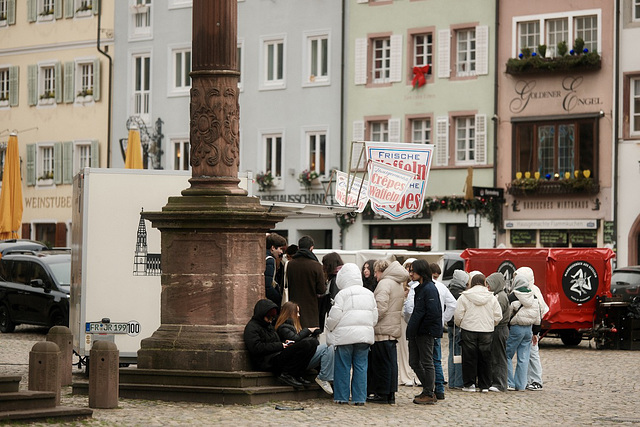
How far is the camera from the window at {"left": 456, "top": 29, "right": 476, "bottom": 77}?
135 ft

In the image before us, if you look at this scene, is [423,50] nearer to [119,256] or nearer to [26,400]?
[119,256]

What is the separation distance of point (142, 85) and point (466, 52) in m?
12.6

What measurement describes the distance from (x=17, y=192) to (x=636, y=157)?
1661 centimetres

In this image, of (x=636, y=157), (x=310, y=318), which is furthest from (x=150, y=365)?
(x=636, y=157)

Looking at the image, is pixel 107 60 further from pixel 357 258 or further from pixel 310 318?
pixel 310 318

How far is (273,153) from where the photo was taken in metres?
45.0

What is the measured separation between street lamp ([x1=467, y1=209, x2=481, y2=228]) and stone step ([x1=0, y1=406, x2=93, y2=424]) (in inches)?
1072

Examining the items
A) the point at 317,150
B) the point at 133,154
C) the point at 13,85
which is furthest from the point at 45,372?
the point at 13,85

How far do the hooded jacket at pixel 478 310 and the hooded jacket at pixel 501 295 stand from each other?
15.9 inches

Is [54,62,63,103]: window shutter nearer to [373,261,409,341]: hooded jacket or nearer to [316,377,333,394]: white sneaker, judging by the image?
[316,377,333,394]: white sneaker

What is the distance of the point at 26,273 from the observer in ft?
93.9

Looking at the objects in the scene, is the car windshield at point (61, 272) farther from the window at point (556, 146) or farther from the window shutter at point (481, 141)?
the window at point (556, 146)

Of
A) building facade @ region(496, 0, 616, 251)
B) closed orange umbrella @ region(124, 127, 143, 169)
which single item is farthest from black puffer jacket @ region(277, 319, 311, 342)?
building facade @ region(496, 0, 616, 251)

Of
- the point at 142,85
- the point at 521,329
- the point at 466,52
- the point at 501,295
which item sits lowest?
the point at 521,329
